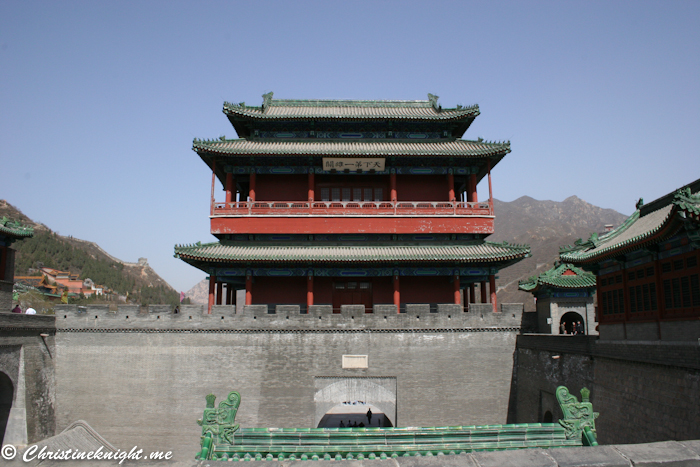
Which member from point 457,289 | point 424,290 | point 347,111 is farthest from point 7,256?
point 457,289

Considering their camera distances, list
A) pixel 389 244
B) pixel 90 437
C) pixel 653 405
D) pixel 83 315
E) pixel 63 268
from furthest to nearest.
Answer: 1. pixel 63 268
2. pixel 389 244
3. pixel 83 315
4. pixel 90 437
5. pixel 653 405

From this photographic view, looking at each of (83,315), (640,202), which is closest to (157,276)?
(83,315)

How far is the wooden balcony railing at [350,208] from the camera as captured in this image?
68.5 feet

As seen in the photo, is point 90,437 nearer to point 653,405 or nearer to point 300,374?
point 300,374

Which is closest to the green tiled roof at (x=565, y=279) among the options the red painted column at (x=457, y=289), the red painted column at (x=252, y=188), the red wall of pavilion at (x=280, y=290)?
the red painted column at (x=457, y=289)

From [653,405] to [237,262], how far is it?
14.9 m

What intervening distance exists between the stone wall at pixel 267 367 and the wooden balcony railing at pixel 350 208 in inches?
187

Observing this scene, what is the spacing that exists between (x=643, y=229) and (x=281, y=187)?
49.3ft

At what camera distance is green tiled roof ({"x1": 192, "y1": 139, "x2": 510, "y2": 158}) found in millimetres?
20688

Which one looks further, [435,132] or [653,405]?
[435,132]

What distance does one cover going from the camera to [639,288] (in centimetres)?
1278

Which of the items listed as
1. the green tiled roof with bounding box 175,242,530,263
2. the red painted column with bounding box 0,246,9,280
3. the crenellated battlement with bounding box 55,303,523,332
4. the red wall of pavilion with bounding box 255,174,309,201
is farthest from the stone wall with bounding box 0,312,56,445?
the red wall of pavilion with bounding box 255,174,309,201

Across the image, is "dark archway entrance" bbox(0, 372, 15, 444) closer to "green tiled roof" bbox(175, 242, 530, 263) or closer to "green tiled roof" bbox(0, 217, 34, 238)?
"green tiled roof" bbox(0, 217, 34, 238)

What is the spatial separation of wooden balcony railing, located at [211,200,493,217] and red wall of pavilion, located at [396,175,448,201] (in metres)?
1.21
